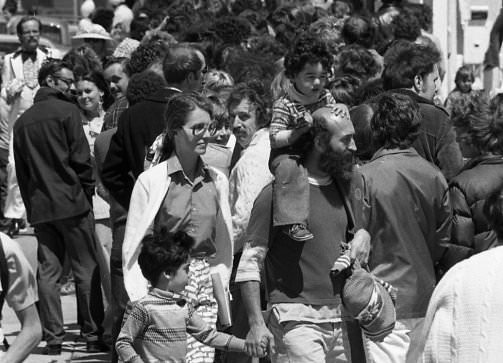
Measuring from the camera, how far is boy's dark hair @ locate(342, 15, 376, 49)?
12062mm

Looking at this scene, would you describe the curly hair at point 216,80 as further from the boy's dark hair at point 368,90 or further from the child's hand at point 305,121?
the child's hand at point 305,121

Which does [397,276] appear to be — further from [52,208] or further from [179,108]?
[52,208]

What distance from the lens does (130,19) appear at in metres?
19.7

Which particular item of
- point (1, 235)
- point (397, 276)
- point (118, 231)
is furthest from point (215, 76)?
point (1, 235)

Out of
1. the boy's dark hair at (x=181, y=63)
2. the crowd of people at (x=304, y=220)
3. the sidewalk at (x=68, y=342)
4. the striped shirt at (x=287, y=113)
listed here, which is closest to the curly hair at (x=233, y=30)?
the sidewalk at (x=68, y=342)

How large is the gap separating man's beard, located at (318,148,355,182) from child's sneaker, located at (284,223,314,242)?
0.31 metres

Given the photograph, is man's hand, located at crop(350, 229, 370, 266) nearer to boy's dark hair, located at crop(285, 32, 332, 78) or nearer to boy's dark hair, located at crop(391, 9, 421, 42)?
boy's dark hair, located at crop(285, 32, 332, 78)

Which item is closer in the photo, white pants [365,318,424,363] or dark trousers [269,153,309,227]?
dark trousers [269,153,309,227]


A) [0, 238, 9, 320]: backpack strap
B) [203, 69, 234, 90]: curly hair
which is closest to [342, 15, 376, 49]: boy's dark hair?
[203, 69, 234, 90]: curly hair

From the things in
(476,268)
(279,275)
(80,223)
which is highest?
(476,268)

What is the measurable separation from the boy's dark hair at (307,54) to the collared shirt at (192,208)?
0.75m

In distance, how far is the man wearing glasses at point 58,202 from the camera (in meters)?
10.5

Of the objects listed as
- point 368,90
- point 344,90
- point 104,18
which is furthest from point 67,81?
point 104,18

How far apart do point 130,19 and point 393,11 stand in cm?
613
